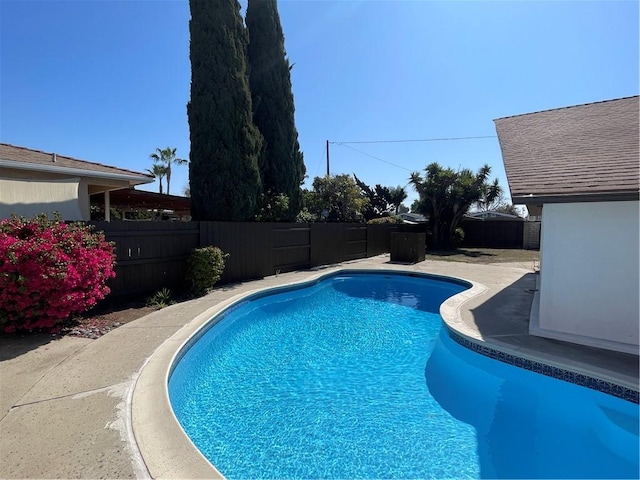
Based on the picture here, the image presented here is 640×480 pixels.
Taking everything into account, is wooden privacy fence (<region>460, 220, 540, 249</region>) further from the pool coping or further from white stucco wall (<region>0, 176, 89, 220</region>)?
white stucco wall (<region>0, 176, 89, 220</region>)

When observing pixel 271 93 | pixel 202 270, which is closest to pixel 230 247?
pixel 202 270

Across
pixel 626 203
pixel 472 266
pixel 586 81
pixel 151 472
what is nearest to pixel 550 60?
pixel 586 81

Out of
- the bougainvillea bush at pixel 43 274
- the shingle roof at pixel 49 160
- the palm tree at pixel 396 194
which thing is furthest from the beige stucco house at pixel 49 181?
the palm tree at pixel 396 194

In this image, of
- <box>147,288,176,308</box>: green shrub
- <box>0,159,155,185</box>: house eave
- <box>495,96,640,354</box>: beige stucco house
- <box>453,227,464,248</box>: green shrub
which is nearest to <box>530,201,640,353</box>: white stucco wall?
<box>495,96,640,354</box>: beige stucco house

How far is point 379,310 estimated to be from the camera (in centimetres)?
878

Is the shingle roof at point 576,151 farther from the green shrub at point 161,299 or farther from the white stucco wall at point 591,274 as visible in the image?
the green shrub at point 161,299

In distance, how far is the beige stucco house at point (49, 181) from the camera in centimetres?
730

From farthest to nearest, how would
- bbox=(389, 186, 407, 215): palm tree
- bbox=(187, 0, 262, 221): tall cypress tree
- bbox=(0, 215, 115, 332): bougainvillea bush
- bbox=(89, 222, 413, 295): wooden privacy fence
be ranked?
bbox=(389, 186, 407, 215): palm tree, bbox=(187, 0, 262, 221): tall cypress tree, bbox=(89, 222, 413, 295): wooden privacy fence, bbox=(0, 215, 115, 332): bougainvillea bush

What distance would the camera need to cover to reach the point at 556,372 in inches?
173

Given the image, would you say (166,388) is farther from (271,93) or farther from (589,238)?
(271,93)

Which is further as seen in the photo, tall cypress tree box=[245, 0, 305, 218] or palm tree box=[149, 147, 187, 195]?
palm tree box=[149, 147, 187, 195]

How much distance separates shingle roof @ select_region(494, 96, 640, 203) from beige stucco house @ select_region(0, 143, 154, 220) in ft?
33.2

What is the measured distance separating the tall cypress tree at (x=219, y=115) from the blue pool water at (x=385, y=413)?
19.7 feet

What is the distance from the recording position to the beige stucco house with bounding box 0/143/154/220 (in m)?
7.30
